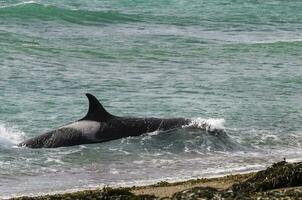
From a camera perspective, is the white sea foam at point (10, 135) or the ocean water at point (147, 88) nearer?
the ocean water at point (147, 88)

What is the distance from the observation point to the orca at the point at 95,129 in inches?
801

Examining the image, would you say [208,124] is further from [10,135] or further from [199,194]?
[199,194]

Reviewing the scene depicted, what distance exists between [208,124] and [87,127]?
3163 mm

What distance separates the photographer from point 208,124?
2211 cm

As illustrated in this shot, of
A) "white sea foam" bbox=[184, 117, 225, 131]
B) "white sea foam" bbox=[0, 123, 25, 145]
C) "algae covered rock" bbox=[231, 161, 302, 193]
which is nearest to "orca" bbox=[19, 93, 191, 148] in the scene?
"white sea foam" bbox=[0, 123, 25, 145]

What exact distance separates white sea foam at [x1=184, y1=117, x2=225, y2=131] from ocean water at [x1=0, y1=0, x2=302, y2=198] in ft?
0.10

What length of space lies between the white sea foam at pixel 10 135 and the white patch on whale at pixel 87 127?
117cm

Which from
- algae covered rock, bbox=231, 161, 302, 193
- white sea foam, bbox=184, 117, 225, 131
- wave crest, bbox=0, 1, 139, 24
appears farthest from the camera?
wave crest, bbox=0, 1, 139, 24

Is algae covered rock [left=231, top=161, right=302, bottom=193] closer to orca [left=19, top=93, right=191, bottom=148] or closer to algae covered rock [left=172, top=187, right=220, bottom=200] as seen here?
algae covered rock [left=172, top=187, right=220, bottom=200]

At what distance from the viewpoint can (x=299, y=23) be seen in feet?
181

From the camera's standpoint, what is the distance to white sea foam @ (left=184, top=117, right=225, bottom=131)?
21884 millimetres

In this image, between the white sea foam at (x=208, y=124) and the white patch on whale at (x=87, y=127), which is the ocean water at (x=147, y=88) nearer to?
the white sea foam at (x=208, y=124)

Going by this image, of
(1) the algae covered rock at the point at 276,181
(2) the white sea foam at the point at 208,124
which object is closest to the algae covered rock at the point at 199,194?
(1) the algae covered rock at the point at 276,181

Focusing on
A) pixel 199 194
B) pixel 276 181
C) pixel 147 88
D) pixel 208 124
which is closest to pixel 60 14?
pixel 147 88
